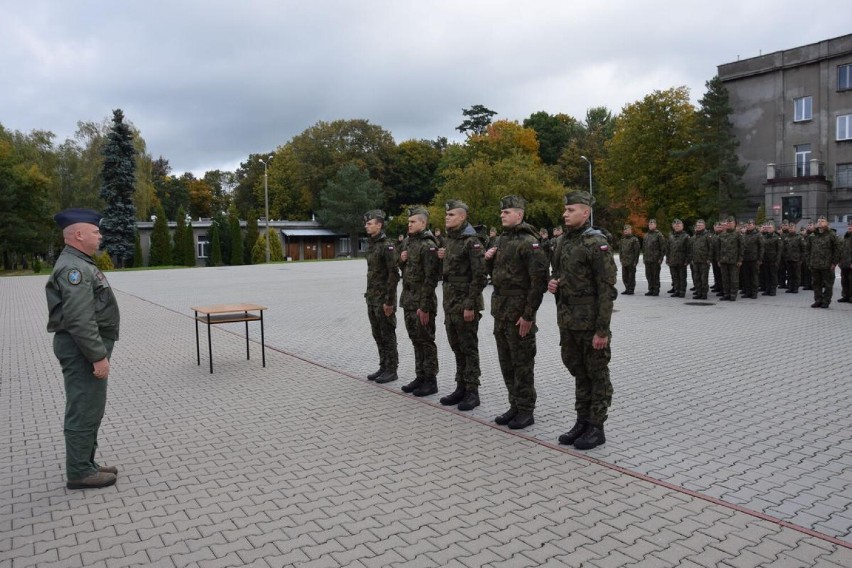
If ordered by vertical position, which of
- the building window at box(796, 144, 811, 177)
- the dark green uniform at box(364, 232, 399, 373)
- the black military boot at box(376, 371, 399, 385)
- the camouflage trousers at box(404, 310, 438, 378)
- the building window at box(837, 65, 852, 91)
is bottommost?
the black military boot at box(376, 371, 399, 385)

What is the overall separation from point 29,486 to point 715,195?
46.8 m

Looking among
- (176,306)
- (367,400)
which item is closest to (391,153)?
(176,306)

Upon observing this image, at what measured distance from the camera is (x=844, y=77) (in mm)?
39812

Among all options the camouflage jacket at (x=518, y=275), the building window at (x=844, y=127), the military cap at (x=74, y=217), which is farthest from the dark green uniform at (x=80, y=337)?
the building window at (x=844, y=127)

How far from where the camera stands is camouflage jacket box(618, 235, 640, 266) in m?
18.2

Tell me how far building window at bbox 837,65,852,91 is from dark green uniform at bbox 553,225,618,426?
43590 millimetres

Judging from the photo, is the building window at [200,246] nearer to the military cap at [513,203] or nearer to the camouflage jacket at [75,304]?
the military cap at [513,203]

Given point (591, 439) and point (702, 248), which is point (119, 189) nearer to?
point (702, 248)

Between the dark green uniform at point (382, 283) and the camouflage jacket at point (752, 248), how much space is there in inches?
496

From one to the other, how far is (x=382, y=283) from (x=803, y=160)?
43.1 m

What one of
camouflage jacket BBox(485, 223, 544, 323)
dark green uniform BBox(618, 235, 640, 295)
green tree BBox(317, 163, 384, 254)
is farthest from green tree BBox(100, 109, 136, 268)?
camouflage jacket BBox(485, 223, 544, 323)

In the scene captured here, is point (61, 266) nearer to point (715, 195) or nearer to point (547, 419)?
point (547, 419)

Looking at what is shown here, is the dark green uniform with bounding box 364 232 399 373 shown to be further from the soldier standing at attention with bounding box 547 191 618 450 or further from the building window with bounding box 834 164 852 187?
the building window with bounding box 834 164 852 187

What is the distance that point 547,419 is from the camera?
21.2ft
